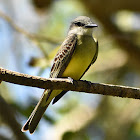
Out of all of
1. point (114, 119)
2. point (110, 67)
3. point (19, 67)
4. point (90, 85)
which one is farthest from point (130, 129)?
point (90, 85)

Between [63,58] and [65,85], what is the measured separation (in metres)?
0.89

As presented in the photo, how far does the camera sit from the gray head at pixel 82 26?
528 centimetres

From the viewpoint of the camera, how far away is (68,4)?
947 centimetres

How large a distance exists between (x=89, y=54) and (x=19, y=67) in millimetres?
1928

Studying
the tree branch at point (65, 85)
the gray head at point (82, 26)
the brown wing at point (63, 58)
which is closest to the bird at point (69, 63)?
the brown wing at point (63, 58)

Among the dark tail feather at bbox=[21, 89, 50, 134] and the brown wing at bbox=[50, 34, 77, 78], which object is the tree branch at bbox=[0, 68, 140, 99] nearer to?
the brown wing at bbox=[50, 34, 77, 78]

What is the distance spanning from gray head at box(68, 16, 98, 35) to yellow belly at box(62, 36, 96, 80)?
28cm

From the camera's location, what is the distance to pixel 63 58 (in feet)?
16.1

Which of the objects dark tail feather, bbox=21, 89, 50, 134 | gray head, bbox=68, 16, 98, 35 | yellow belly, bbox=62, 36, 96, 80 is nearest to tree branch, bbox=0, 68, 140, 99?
yellow belly, bbox=62, 36, 96, 80

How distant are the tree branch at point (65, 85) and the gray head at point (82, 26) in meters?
1.10

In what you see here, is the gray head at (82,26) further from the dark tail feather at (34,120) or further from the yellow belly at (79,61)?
the dark tail feather at (34,120)

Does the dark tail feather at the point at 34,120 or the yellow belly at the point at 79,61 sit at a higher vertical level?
the yellow belly at the point at 79,61

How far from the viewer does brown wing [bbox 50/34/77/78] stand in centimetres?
488

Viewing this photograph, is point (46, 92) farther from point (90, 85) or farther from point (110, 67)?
point (110, 67)
